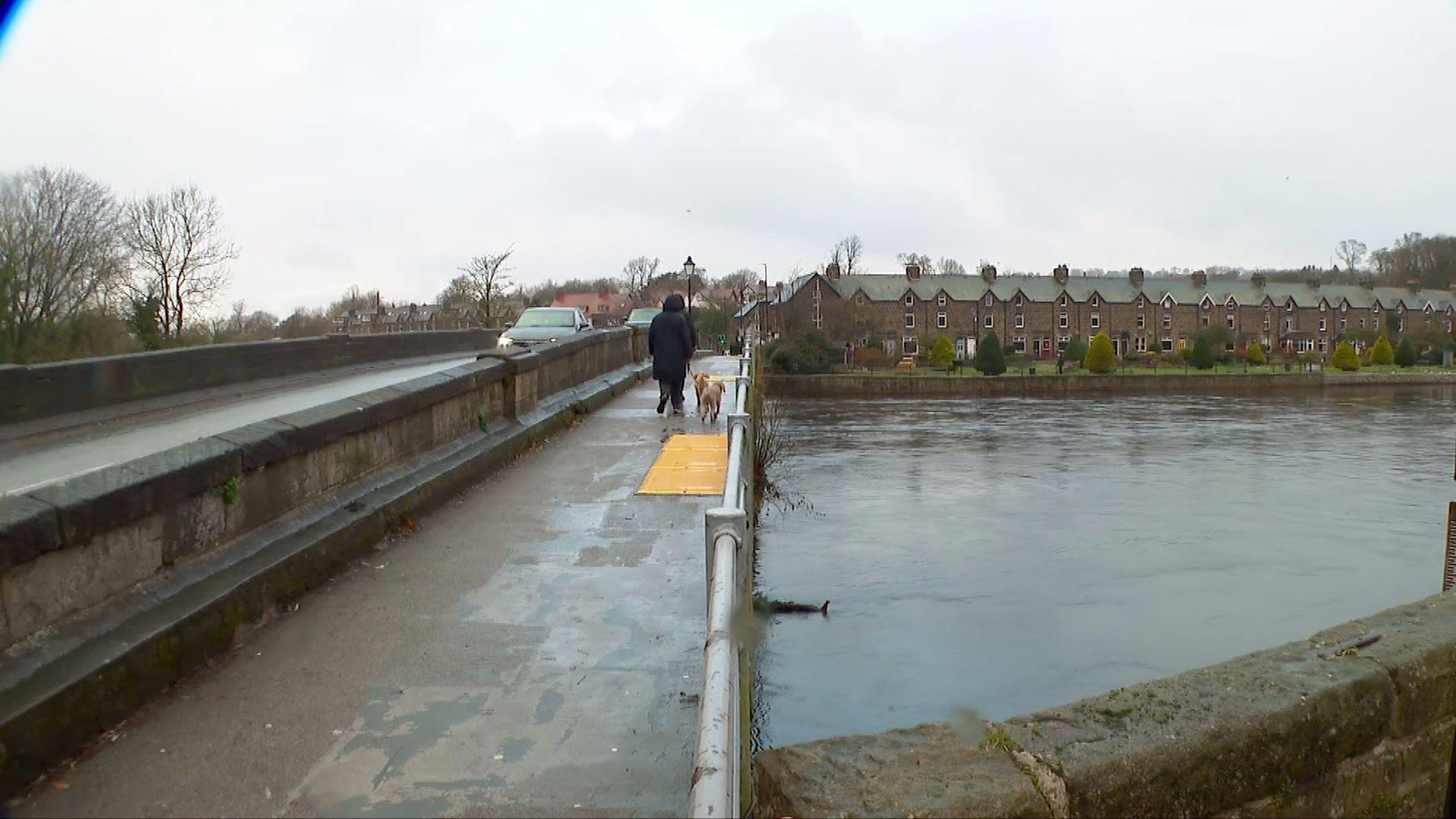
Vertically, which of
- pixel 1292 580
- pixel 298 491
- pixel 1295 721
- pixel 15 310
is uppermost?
pixel 15 310

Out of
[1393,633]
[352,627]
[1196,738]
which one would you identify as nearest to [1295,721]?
[1196,738]

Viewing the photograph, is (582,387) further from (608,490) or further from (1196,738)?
(1196,738)

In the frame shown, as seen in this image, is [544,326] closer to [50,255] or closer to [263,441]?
[50,255]

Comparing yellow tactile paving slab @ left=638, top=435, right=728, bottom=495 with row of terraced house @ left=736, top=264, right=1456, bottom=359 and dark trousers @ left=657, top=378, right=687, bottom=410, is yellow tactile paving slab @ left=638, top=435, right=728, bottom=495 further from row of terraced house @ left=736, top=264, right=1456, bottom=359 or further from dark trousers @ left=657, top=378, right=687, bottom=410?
row of terraced house @ left=736, top=264, right=1456, bottom=359

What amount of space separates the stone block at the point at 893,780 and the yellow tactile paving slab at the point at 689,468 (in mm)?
4508

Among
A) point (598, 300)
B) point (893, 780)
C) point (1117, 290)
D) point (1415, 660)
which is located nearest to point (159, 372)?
point (893, 780)

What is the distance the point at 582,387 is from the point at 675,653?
12.4 meters

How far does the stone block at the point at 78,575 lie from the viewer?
4.12m

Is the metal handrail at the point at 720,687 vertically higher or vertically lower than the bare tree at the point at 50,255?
lower

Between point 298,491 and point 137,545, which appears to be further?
point 298,491

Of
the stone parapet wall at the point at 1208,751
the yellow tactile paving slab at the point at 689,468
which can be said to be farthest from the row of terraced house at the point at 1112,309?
the stone parapet wall at the point at 1208,751

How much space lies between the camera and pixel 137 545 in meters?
4.88

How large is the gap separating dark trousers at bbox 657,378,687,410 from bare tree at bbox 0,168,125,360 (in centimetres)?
1709

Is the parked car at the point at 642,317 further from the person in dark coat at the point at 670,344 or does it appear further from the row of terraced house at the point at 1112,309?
the row of terraced house at the point at 1112,309
